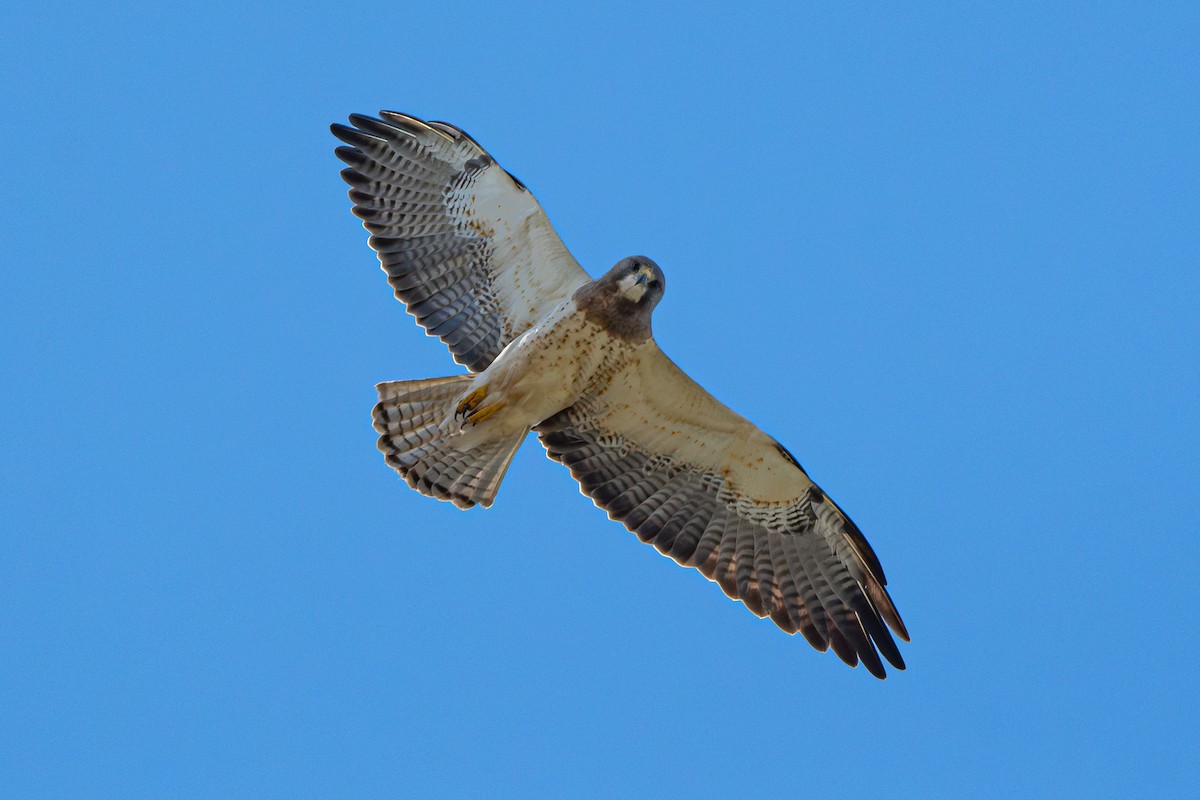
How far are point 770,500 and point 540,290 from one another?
2.30 m

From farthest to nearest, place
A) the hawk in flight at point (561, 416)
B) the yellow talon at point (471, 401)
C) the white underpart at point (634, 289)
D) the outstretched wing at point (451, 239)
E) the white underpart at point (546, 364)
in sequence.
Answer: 1. the outstretched wing at point (451, 239)
2. the hawk in flight at point (561, 416)
3. the yellow talon at point (471, 401)
4. the white underpart at point (546, 364)
5. the white underpart at point (634, 289)

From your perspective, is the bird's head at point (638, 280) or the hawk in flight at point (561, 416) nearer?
the bird's head at point (638, 280)

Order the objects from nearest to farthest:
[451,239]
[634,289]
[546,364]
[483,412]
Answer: [634,289] → [546,364] → [483,412] → [451,239]

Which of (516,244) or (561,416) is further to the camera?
(561,416)

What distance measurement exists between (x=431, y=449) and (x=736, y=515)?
232 cm

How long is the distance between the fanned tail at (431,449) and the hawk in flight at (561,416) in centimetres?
1

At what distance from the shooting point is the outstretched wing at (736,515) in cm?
1006

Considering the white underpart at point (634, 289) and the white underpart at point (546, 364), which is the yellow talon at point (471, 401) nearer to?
the white underpart at point (546, 364)

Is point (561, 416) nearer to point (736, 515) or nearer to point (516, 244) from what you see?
point (516, 244)

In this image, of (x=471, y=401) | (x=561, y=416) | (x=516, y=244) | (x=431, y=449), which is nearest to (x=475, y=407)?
(x=471, y=401)

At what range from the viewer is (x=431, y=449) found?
9.95 meters

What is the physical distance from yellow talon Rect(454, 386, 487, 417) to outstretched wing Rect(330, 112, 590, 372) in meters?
0.46

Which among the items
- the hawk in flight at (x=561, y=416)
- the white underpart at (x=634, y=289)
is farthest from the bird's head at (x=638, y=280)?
the hawk in flight at (x=561, y=416)

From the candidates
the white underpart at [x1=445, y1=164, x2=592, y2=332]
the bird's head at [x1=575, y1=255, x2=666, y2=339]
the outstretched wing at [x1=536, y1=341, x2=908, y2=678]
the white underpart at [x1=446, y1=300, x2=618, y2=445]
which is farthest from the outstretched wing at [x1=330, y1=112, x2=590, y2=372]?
the outstretched wing at [x1=536, y1=341, x2=908, y2=678]
